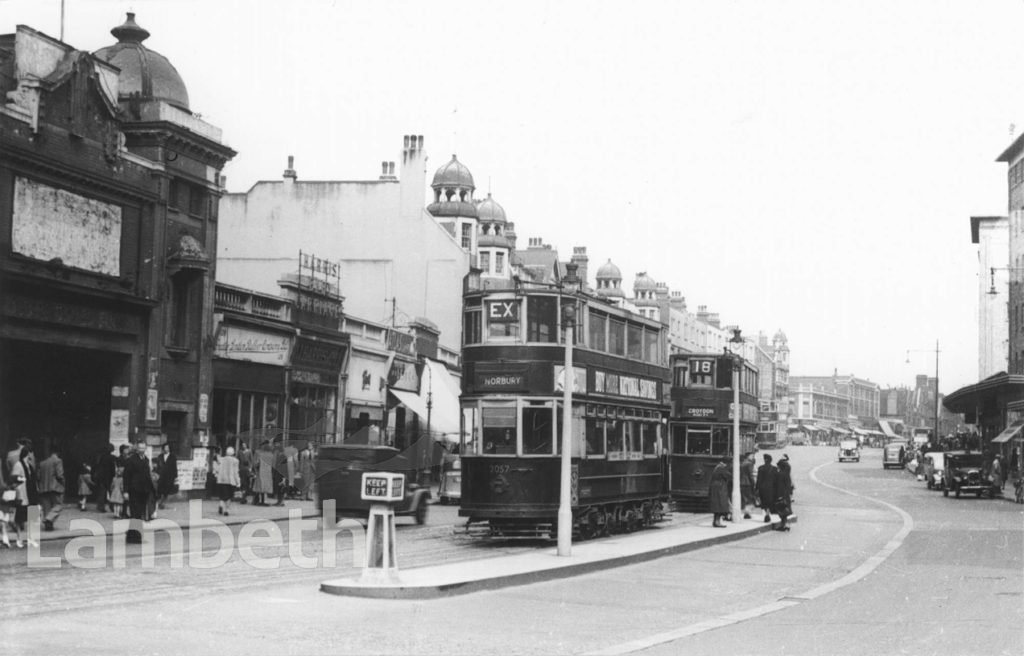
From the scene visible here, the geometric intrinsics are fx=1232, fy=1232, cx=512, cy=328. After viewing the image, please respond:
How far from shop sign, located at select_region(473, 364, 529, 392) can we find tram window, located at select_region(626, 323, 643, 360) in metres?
4.21

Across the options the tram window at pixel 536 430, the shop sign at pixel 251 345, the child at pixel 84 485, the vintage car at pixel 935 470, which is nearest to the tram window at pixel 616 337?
the tram window at pixel 536 430

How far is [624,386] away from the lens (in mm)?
25266

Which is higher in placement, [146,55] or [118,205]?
[146,55]

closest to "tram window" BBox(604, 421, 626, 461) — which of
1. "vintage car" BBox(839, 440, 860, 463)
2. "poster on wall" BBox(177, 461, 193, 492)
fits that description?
"poster on wall" BBox(177, 461, 193, 492)

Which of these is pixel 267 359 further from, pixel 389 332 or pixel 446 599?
pixel 446 599

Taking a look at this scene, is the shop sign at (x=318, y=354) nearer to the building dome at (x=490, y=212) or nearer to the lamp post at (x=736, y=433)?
the lamp post at (x=736, y=433)

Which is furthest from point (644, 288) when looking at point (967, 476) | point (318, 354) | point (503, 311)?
point (503, 311)

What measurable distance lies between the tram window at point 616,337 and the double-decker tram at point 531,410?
12.7 inches

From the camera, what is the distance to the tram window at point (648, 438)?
87.2 feet

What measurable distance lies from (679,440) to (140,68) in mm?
17318

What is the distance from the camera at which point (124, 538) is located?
71.3ft

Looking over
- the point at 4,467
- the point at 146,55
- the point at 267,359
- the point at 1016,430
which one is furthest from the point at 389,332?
the point at 1016,430

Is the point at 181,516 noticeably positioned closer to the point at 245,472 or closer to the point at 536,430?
the point at 245,472

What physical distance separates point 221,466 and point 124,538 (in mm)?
6724
